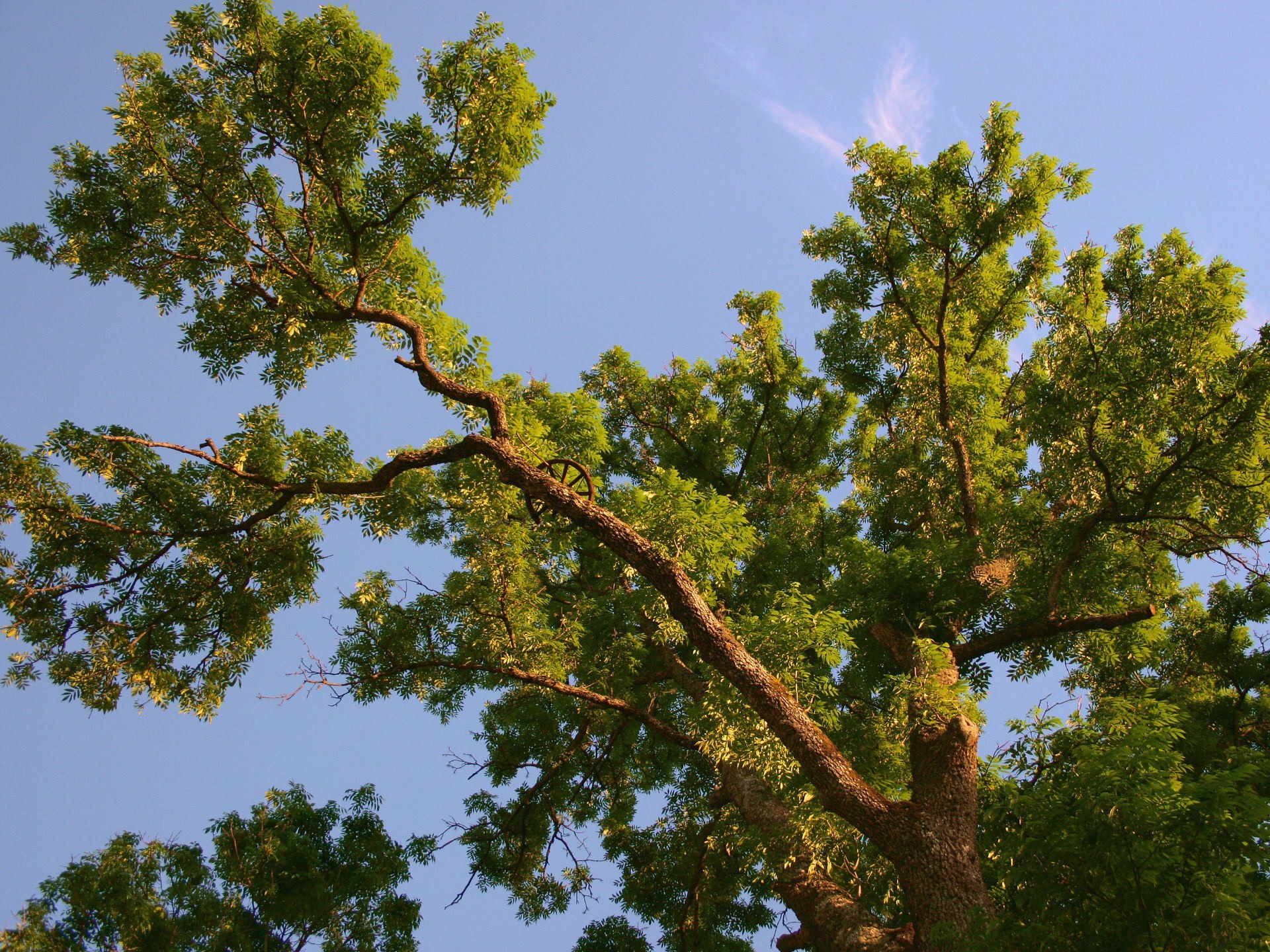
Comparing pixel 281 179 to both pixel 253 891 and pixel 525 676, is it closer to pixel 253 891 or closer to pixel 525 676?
pixel 525 676

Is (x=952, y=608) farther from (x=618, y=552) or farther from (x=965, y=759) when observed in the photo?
(x=618, y=552)

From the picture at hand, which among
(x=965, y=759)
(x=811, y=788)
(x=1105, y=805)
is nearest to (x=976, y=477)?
(x=965, y=759)

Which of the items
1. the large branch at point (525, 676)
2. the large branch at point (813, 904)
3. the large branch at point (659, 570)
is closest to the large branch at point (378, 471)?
the large branch at point (659, 570)

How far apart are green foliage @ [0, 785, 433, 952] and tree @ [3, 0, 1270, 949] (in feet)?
5.03

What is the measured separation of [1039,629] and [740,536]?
131 inches

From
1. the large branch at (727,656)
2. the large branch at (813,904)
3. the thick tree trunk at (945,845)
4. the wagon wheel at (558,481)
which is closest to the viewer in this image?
the thick tree trunk at (945,845)

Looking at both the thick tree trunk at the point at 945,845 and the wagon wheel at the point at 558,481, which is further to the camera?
the wagon wheel at the point at 558,481

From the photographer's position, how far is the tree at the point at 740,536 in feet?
20.1

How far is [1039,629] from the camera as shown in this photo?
804 cm

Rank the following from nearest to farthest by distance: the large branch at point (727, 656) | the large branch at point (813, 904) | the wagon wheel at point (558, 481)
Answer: the large branch at point (727, 656) → the large branch at point (813, 904) → the wagon wheel at point (558, 481)

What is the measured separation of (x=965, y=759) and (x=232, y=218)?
29.8 ft

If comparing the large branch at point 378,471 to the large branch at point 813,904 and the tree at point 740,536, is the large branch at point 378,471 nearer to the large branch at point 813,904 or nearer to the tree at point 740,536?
the tree at point 740,536

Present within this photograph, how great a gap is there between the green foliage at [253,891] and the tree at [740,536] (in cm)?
153

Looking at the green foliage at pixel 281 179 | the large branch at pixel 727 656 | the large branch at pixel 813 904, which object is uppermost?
the green foliage at pixel 281 179
